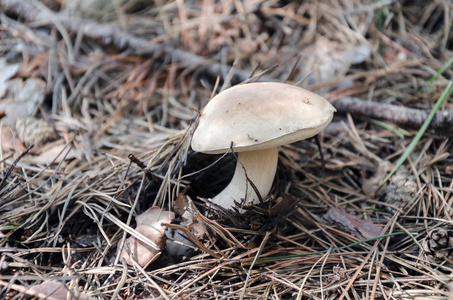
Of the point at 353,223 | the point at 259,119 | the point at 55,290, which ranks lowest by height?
the point at 353,223

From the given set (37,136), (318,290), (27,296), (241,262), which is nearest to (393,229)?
(318,290)

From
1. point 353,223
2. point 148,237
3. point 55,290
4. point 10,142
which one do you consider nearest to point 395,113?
point 353,223

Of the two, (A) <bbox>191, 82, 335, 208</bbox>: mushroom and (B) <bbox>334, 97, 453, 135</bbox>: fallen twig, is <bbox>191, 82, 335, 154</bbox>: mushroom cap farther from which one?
(B) <bbox>334, 97, 453, 135</bbox>: fallen twig

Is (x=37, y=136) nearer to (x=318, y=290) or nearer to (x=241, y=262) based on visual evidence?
(x=241, y=262)

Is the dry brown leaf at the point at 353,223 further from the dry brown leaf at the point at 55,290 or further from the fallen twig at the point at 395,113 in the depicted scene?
Answer: the dry brown leaf at the point at 55,290

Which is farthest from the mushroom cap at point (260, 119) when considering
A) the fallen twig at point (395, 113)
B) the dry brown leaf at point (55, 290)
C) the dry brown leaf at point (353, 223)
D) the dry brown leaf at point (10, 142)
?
the dry brown leaf at point (10, 142)

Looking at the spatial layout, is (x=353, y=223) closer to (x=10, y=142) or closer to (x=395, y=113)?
(x=395, y=113)
